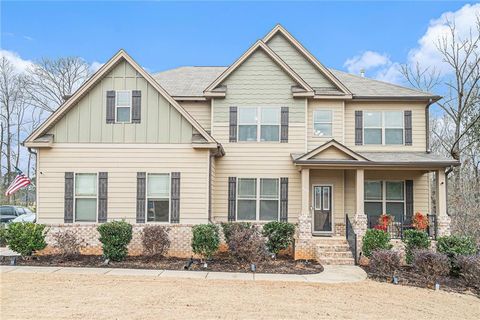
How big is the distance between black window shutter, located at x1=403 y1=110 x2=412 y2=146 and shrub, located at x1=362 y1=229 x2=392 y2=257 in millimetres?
4763

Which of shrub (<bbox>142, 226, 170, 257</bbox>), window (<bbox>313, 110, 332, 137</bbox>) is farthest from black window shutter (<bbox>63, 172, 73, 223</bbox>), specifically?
window (<bbox>313, 110, 332, 137</bbox>)

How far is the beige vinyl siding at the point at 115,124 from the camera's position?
14.4 metres

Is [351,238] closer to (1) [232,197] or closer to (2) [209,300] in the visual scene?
(1) [232,197]

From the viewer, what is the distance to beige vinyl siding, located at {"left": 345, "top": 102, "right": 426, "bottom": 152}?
16.6m

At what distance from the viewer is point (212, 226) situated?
13.2m

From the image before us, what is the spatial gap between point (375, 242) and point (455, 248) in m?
2.26

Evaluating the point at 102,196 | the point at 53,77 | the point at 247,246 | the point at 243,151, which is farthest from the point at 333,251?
the point at 53,77

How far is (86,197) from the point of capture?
14422mm

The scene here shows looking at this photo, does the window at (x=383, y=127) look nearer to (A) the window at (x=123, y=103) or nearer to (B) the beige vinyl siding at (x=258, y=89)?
(B) the beige vinyl siding at (x=258, y=89)

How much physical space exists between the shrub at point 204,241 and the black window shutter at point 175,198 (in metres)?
1.53

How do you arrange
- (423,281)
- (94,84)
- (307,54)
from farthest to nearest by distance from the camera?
(307,54), (94,84), (423,281)

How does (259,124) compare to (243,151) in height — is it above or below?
above

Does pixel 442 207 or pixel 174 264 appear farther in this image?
pixel 442 207

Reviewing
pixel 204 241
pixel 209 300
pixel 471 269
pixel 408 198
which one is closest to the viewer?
pixel 209 300
